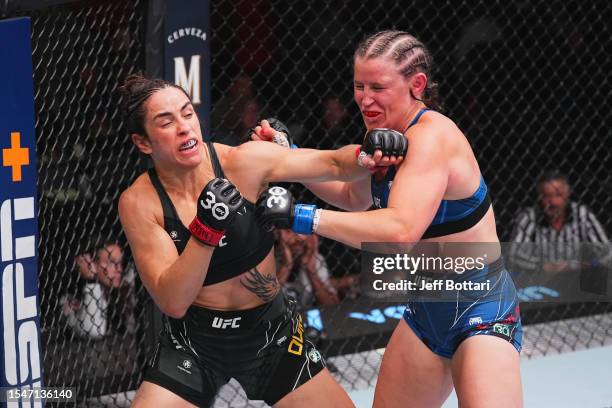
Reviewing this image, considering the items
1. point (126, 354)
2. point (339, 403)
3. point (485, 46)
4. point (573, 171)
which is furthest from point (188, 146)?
point (573, 171)

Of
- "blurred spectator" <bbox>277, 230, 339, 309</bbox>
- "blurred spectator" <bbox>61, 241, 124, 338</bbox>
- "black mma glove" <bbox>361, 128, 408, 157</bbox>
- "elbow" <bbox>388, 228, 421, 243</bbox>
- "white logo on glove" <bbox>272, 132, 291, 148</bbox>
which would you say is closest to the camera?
"elbow" <bbox>388, 228, 421, 243</bbox>

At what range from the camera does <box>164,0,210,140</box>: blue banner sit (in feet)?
12.6

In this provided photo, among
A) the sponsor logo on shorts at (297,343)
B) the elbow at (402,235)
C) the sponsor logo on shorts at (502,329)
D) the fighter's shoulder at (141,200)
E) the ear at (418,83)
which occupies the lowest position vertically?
the sponsor logo on shorts at (297,343)

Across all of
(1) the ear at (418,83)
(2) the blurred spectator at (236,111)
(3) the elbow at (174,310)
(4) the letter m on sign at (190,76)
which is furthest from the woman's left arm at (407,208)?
(2) the blurred spectator at (236,111)

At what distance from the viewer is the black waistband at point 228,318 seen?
2895 mm

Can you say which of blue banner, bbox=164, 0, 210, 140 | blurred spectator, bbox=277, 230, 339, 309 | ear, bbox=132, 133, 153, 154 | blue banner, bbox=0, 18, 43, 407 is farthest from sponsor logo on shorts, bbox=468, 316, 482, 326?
blurred spectator, bbox=277, 230, 339, 309

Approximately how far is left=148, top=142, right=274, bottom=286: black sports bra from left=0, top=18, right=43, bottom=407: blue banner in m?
0.55

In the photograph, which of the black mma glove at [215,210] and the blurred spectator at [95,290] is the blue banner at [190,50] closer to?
the blurred spectator at [95,290]

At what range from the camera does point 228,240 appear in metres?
Answer: 2.86

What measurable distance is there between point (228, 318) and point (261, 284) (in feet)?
0.44

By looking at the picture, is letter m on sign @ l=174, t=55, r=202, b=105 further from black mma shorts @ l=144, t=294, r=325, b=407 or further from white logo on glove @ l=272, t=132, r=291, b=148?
black mma shorts @ l=144, t=294, r=325, b=407

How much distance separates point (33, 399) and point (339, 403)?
3.54 ft

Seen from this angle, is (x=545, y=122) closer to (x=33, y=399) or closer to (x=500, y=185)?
(x=500, y=185)

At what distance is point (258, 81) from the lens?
16.4ft
